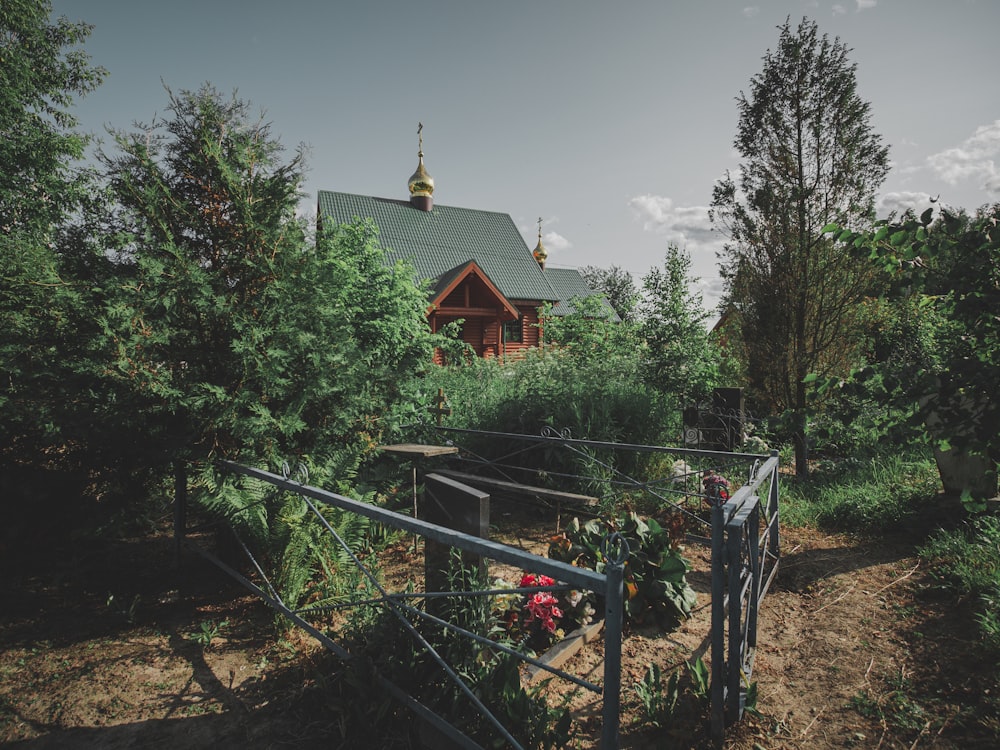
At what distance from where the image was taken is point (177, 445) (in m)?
3.50

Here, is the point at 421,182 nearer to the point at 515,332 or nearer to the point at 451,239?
the point at 451,239

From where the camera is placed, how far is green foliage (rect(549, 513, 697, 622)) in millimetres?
3535

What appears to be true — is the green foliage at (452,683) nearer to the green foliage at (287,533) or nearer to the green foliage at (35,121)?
the green foliage at (287,533)

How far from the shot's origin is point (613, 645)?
5.11 ft

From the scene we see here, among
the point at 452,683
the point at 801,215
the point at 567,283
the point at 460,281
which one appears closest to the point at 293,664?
the point at 452,683

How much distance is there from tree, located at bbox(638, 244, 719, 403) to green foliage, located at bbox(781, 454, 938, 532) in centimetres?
257

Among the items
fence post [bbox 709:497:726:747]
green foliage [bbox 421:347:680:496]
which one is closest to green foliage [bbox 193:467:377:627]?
fence post [bbox 709:497:726:747]

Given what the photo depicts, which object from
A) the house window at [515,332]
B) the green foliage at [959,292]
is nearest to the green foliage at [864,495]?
the green foliage at [959,292]

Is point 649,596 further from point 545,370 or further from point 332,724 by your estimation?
point 545,370

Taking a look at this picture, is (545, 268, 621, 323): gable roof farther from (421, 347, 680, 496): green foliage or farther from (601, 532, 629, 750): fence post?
(601, 532, 629, 750): fence post

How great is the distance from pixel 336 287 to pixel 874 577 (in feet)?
16.9

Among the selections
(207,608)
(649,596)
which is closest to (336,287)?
(207,608)

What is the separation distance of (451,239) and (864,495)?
20.2m

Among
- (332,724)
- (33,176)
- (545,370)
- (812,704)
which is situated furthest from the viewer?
(33,176)
